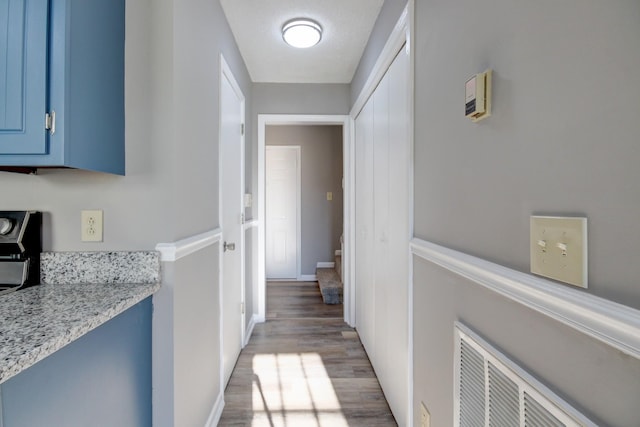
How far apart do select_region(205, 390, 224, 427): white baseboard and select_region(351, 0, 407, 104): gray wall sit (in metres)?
2.25

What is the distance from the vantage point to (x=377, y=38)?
80.4 inches

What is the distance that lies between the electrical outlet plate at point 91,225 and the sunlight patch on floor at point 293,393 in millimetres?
1275

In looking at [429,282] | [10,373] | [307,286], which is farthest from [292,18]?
[307,286]

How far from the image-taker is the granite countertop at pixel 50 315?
2.06 ft

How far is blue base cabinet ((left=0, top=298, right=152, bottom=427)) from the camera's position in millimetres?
697

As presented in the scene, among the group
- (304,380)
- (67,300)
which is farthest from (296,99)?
(67,300)

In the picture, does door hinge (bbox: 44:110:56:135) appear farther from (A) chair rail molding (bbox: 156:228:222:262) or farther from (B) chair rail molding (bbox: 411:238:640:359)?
(B) chair rail molding (bbox: 411:238:640:359)

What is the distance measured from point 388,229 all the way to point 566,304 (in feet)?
4.21

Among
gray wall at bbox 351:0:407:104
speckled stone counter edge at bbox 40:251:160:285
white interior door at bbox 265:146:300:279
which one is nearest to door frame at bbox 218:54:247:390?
speckled stone counter edge at bbox 40:251:160:285

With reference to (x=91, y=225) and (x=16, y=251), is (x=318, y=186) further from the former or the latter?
(x=16, y=251)

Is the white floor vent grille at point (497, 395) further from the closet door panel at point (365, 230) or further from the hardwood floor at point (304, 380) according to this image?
the closet door panel at point (365, 230)

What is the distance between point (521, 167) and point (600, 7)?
0.30 meters

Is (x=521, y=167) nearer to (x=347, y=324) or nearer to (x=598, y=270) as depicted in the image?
(x=598, y=270)

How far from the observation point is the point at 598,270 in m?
0.52
